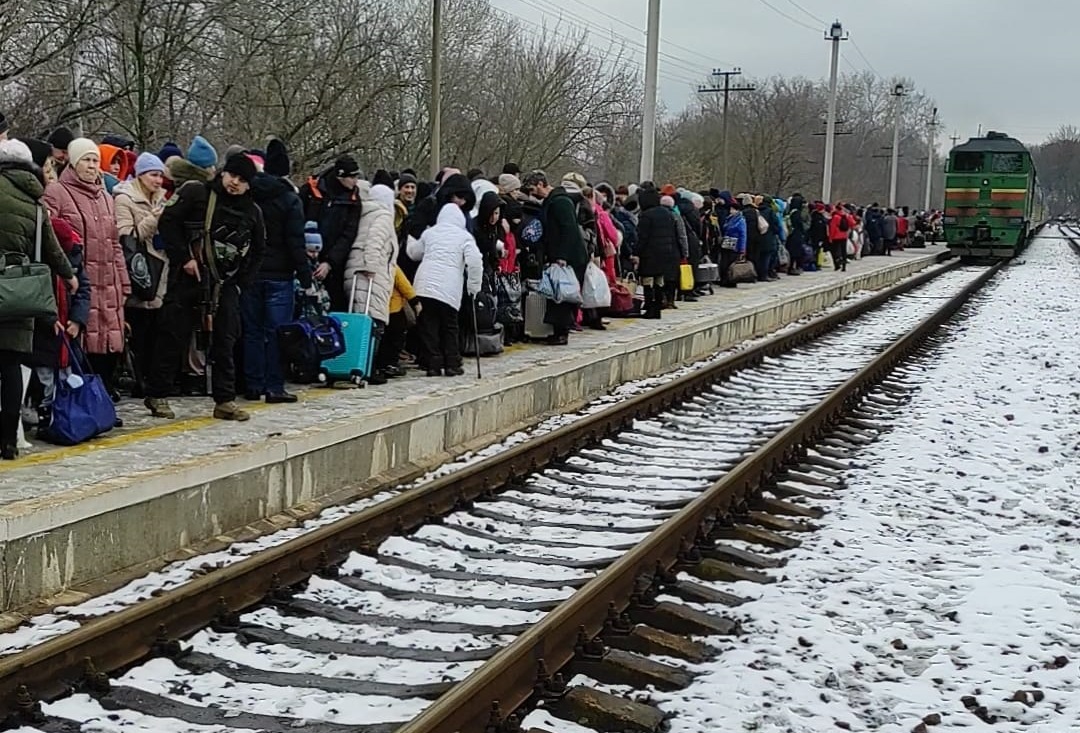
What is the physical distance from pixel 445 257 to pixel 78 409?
378cm

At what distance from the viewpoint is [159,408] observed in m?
8.30

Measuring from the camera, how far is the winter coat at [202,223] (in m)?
7.96

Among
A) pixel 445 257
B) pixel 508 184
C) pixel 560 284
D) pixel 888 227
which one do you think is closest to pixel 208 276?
pixel 445 257

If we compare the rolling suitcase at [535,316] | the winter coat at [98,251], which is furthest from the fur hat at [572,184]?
the winter coat at [98,251]

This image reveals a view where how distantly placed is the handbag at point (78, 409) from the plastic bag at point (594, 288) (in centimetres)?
739

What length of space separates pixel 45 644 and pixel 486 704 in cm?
178

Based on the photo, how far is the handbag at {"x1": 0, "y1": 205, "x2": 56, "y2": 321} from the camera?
632 cm

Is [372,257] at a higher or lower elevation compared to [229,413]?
higher

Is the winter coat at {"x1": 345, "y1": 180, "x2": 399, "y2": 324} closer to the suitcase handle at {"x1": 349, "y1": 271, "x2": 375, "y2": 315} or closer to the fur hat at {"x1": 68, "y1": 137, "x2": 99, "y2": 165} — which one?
the suitcase handle at {"x1": 349, "y1": 271, "x2": 375, "y2": 315}

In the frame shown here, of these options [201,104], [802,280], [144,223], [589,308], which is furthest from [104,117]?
[802,280]

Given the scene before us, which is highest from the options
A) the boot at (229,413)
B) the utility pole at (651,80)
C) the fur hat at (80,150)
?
the utility pole at (651,80)

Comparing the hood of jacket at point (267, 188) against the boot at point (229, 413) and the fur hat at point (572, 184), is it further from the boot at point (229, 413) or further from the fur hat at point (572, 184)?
the fur hat at point (572, 184)

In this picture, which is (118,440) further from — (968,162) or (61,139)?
(968,162)

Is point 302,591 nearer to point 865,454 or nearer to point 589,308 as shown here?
point 865,454
